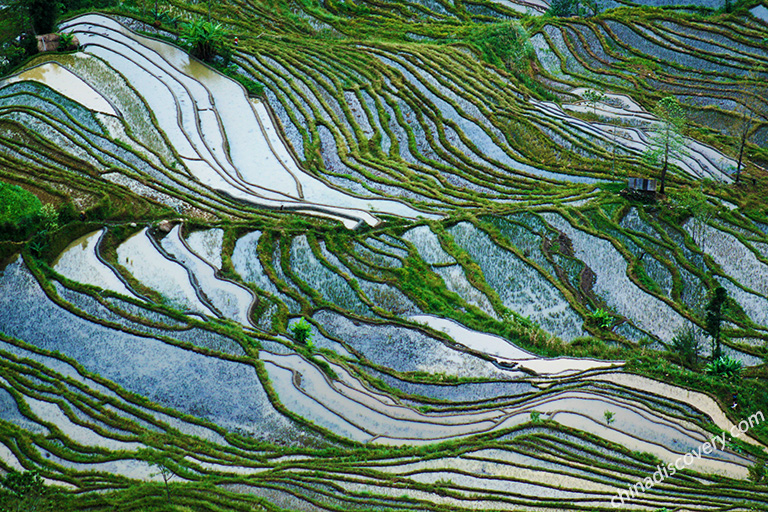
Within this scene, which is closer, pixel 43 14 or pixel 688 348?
pixel 688 348

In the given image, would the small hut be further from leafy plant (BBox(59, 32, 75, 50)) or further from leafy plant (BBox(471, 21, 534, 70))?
leafy plant (BBox(59, 32, 75, 50))

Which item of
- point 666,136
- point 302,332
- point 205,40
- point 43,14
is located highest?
point 43,14

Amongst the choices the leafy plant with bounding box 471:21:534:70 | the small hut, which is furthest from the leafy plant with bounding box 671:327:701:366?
the leafy plant with bounding box 471:21:534:70

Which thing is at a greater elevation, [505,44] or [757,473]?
[505,44]

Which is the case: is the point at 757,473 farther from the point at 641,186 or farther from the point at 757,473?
the point at 641,186

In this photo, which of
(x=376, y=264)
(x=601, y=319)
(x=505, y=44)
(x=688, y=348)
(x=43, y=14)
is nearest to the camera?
(x=688, y=348)

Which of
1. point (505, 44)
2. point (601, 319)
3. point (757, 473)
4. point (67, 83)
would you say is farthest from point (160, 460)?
point (505, 44)

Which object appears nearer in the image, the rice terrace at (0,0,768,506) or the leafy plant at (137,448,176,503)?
the leafy plant at (137,448,176,503)
